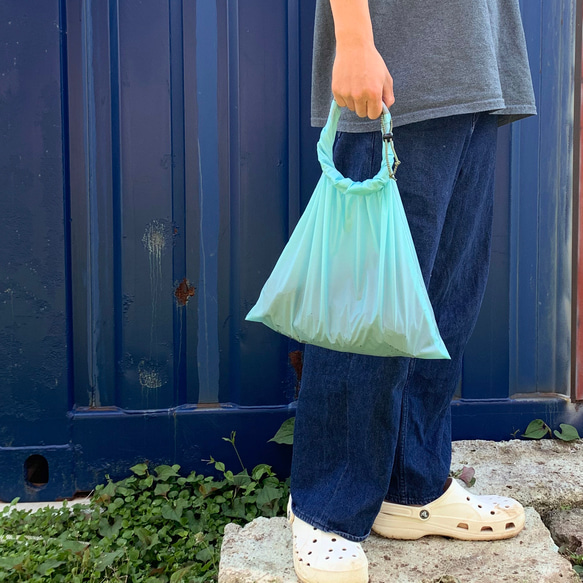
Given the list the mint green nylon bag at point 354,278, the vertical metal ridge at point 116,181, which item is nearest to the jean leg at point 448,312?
the mint green nylon bag at point 354,278

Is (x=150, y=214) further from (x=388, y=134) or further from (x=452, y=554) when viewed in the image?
(x=452, y=554)

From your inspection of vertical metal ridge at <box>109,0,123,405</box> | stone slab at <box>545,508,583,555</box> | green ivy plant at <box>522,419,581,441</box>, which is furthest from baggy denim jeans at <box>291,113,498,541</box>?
vertical metal ridge at <box>109,0,123,405</box>

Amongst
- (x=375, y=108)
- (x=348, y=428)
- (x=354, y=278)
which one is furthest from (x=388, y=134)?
(x=348, y=428)

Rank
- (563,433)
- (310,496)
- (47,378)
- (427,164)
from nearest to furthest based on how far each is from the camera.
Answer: (427,164)
(310,496)
(47,378)
(563,433)

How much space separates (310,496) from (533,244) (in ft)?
4.13

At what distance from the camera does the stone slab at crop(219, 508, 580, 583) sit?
1.45 m

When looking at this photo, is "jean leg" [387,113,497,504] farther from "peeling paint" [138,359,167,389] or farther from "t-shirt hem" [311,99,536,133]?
"peeling paint" [138,359,167,389]

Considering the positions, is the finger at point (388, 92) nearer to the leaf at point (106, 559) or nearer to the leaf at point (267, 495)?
the leaf at point (267, 495)

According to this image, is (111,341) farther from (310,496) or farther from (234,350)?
(310,496)

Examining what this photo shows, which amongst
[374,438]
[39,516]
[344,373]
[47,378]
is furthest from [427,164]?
[39,516]

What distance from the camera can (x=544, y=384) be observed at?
2.24 metres

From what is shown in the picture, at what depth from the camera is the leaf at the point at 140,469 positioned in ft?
6.50

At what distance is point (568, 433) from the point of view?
7.13 feet

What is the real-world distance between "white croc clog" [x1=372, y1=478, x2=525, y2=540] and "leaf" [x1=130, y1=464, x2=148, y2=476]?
80cm
